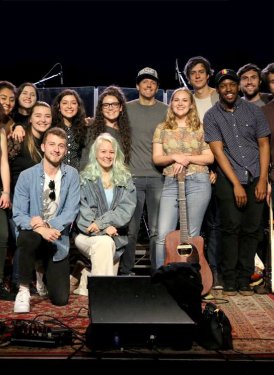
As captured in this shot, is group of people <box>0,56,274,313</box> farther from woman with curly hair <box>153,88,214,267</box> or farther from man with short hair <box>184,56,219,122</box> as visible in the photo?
man with short hair <box>184,56,219,122</box>

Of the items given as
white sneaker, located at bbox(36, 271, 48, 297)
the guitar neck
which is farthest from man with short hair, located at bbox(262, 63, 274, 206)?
white sneaker, located at bbox(36, 271, 48, 297)

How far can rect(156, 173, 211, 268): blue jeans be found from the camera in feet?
15.4

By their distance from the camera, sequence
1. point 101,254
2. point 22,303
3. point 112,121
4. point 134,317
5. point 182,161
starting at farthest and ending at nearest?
point 112,121 < point 182,161 < point 101,254 < point 22,303 < point 134,317

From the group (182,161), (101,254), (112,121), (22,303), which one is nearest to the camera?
(22,303)

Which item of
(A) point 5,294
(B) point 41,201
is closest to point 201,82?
(B) point 41,201

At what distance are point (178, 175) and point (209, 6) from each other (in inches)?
165

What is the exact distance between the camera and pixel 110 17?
829 cm

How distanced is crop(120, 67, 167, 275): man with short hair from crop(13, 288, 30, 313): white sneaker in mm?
1016

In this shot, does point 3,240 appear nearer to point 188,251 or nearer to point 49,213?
point 49,213

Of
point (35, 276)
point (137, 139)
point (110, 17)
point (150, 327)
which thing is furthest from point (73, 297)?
point (110, 17)

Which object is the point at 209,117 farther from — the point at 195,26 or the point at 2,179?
the point at 195,26

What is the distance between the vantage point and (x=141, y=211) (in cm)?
489

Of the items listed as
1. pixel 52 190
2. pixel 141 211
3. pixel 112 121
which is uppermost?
pixel 112 121

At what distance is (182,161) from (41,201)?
114 cm
